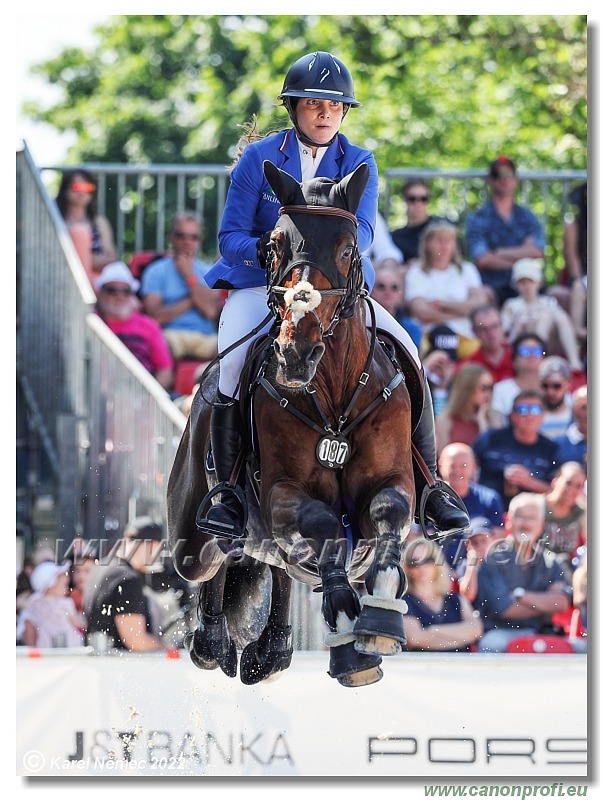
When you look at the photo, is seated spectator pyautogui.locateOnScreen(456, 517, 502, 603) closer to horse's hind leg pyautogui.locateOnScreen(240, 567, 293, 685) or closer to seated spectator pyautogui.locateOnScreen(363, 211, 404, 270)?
horse's hind leg pyautogui.locateOnScreen(240, 567, 293, 685)

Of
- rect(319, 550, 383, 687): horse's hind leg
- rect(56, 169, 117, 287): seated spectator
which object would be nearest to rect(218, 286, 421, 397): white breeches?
rect(319, 550, 383, 687): horse's hind leg

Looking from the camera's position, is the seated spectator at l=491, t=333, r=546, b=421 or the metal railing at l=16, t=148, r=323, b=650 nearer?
the metal railing at l=16, t=148, r=323, b=650

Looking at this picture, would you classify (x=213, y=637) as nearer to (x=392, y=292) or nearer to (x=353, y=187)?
(x=353, y=187)

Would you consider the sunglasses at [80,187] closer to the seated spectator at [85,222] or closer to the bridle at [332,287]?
the seated spectator at [85,222]

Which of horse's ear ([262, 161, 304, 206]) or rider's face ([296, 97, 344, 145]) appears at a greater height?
rider's face ([296, 97, 344, 145])

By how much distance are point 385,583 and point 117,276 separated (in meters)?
7.10

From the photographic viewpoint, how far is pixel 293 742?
306 inches

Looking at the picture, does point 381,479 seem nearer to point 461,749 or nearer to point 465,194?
point 461,749

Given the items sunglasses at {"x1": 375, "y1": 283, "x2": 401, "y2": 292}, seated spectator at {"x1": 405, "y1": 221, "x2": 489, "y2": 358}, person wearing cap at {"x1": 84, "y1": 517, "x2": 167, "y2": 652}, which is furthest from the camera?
seated spectator at {"x1": 405, "y1": 221, "x2": 489, "y2": 358}

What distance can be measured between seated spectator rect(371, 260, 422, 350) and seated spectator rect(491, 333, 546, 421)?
34.2 inches

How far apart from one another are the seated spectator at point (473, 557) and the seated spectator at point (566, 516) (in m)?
0.47

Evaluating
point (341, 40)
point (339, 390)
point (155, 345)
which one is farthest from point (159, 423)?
point (341, 40)

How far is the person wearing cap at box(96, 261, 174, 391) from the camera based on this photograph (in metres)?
12.3

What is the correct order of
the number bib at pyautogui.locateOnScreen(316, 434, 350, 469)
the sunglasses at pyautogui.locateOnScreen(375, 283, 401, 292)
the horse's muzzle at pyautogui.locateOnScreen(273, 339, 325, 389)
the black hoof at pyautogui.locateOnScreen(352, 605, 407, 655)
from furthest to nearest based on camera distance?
the sunglasses at pyautogui.locateOnScreen(375, 283, 401, 292), the number bib at pyautogui.locateOnScreen(316, 434, 350, 469), the black hoof at pyautogui.locateOnScreen(352, 605, 407, 655), the horse's muzzle at pyautogui.locateOnScreen(273, 339, 325, 389)
